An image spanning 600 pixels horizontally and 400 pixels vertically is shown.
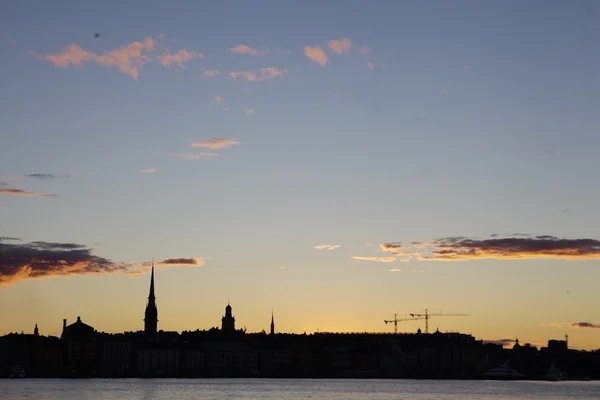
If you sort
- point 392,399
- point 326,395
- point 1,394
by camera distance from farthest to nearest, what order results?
point 326,395
point 392,399
point 1,394

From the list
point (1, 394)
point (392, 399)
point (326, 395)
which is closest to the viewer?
point (1, 394)

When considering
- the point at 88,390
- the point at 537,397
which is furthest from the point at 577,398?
the point at 88,390

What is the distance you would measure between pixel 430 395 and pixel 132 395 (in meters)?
38.1

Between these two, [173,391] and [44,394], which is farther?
[173,391]

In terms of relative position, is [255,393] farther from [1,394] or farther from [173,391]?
[1,394]

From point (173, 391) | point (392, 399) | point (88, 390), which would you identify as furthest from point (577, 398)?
point (88, 390)

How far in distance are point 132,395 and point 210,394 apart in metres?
10.2

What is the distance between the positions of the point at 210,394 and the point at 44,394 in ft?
60.1

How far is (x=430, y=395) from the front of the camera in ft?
486

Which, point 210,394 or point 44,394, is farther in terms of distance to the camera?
point 210,394

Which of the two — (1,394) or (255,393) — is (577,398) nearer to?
(255,393)

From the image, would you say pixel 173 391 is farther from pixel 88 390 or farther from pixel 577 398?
pixel 577 398

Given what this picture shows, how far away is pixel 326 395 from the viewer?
140625mm

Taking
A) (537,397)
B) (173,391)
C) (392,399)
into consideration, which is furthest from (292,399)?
(537,397)
